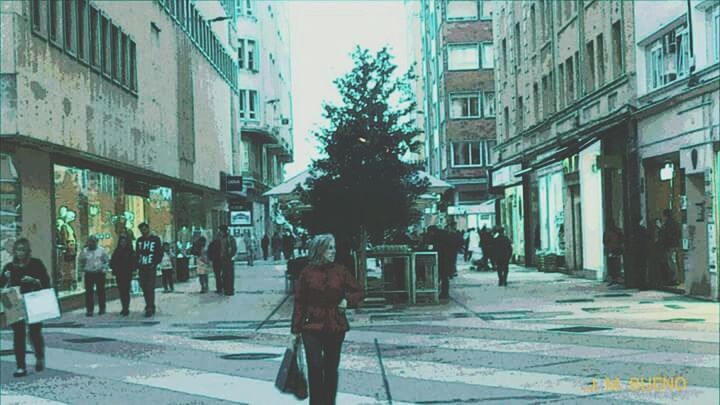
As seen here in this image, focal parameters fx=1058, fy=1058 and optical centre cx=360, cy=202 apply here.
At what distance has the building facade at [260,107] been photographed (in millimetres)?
68188

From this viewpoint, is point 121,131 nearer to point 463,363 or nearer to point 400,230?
point 400,230

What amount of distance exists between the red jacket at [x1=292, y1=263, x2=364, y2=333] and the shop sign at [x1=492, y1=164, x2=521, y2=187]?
33.4m

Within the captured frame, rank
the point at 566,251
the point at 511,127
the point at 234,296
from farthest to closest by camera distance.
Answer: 1. the point at 511,127
2. the point at 566,251
3. the point at 234,296

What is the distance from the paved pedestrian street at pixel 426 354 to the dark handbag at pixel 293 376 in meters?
1.68

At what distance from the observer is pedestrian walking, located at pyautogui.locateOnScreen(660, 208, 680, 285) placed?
22.8m

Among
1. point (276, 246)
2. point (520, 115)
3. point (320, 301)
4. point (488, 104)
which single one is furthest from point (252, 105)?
point (320, 301)

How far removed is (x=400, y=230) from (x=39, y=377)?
14.0m

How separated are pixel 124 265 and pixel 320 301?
13.8 metres

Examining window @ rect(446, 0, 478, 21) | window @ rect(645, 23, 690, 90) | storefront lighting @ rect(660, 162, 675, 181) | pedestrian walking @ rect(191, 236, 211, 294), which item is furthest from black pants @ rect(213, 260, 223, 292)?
window @ rect(446, 0, 478, 21)

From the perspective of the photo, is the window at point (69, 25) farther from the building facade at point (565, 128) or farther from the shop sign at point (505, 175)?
the shop sign at point (505, 175)

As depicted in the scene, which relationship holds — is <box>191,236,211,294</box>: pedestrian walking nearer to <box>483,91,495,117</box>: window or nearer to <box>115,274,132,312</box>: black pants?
<box>115,274,132,312</box>: black pants

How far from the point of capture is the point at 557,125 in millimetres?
34531

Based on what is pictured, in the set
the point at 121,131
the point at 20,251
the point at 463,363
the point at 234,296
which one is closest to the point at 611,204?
the point at 234,296

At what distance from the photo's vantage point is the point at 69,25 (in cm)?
2348
